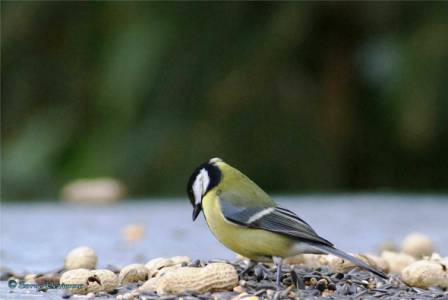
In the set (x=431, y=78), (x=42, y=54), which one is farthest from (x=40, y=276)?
(x=42, y=54)

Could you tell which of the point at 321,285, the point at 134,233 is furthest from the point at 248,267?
the point at 134,233

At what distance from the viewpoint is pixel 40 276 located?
3057 millimetres

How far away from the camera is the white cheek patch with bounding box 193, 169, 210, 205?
2.98 metres

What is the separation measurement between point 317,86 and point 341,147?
44 centimetres

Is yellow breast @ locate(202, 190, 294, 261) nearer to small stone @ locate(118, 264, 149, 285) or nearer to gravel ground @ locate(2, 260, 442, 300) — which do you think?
gravel ground @ locate(2, 260, 442, 300)

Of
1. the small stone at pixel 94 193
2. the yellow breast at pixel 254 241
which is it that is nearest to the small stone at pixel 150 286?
the yellow breast at pixel 254 241

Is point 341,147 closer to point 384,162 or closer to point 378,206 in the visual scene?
point 384,162

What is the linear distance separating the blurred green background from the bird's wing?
3.63m

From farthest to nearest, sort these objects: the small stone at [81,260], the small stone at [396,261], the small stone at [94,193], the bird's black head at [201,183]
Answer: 1. the small stone at [94,193]
2. the small stone at [396,261]
3. the small stone at [81,260]
4. the bird's black head at [201,183]

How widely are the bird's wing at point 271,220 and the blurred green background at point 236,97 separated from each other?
3634 mm

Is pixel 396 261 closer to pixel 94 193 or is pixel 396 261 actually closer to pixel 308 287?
pixel 308 287

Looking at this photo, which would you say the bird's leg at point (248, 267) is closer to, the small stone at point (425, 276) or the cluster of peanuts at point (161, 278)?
the cluster of peanuts at point (161, 278)

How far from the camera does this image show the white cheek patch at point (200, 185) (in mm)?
2979

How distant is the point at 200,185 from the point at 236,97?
13.0 feet
